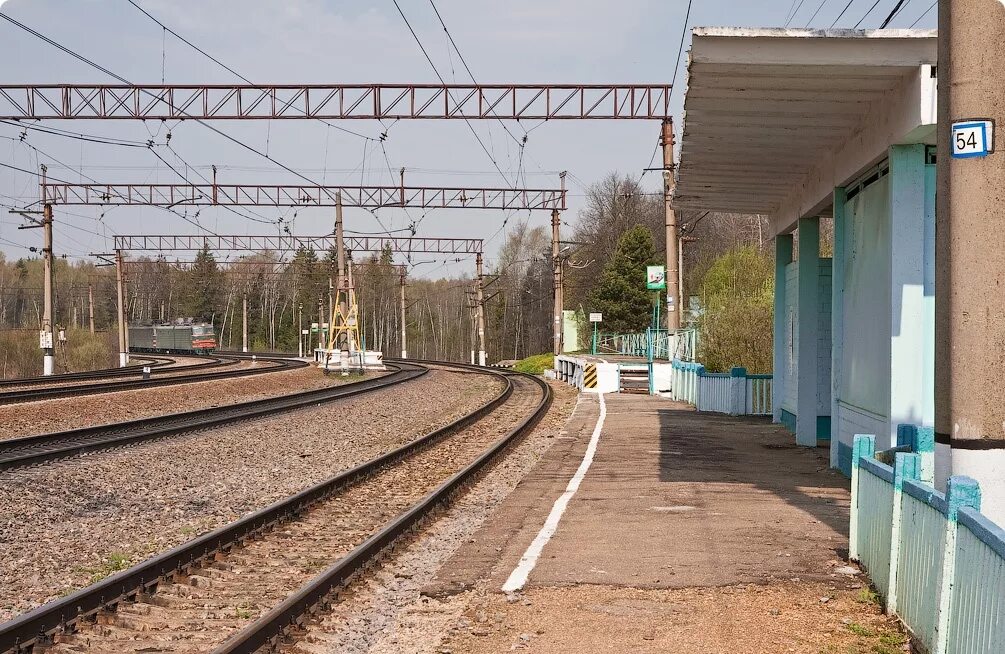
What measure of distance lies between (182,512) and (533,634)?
6.11m

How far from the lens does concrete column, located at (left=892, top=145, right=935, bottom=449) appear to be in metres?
10.4

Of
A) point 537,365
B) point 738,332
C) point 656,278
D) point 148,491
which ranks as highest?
point 656,278

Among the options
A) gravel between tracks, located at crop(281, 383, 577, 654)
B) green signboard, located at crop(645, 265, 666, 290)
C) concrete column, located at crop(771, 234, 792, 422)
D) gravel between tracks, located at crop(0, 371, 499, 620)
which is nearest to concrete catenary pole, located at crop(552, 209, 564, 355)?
green signboard, located at crop(645, 265, 666, 290)

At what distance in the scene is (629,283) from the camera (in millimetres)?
72875

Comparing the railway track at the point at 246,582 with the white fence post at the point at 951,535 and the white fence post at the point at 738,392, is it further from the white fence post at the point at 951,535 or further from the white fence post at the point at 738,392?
the white fence post at the point at 738,392

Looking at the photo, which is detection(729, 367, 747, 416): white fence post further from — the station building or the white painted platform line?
the white painted platform line

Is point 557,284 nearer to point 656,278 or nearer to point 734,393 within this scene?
point 656,278

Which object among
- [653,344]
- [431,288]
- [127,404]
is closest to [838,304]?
[127,404]

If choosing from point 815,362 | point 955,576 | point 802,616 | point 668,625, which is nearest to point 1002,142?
point 955,576

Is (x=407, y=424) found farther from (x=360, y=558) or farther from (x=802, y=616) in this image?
(x=802, y=616)

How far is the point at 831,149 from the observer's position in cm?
1361

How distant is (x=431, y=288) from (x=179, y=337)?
229 ft

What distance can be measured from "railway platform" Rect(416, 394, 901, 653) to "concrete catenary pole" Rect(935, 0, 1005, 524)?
1.24 metres

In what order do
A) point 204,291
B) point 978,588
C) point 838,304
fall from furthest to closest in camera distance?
1. point 204,291
2. point 838,304
3. point 978,588
